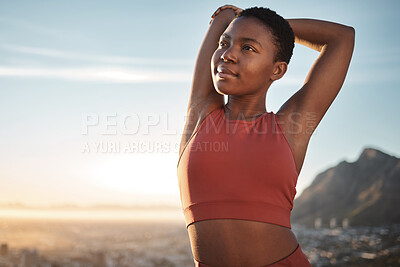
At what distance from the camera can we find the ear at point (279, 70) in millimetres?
1645

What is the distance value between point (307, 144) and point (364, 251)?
18042 mm

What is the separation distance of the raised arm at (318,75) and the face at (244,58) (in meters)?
0.20

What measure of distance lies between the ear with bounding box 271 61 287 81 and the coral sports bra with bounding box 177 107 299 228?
246 millimetres

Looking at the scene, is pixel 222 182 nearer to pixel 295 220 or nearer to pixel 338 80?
pixel 338 80

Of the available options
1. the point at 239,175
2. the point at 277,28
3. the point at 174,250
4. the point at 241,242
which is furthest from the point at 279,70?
the point at 174,250

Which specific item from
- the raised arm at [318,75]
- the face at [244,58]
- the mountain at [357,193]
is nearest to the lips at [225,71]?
the face at [244,58]

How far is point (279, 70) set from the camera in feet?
5.45

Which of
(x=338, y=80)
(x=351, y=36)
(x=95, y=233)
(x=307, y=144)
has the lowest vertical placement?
(x=95, y=233)

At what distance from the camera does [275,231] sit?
1.43 metres

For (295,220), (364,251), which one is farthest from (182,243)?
(364,251)

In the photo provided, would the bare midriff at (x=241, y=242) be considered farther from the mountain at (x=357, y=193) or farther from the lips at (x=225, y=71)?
the mountain at (x=357, y=193)

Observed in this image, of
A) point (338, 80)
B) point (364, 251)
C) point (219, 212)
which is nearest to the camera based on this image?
point (219, 212)

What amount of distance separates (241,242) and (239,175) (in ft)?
0.77

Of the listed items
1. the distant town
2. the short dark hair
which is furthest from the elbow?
the distant town
